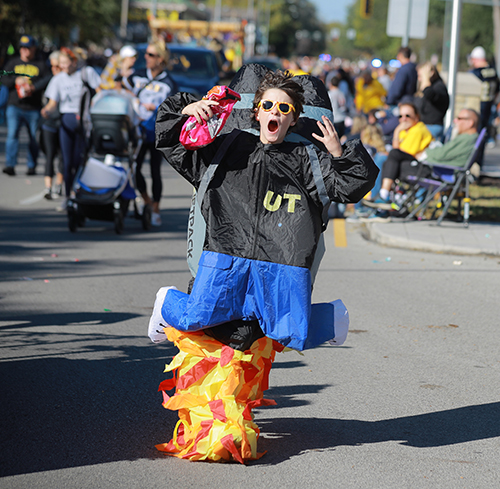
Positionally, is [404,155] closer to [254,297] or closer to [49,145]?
[49,145]

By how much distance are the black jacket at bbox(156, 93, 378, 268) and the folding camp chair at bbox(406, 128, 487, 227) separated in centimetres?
721

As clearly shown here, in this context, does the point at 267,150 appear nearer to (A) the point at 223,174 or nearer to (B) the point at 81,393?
(A) the point at 223,174

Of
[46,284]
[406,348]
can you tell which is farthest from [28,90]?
[406,348]

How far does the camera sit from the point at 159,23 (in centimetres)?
4059

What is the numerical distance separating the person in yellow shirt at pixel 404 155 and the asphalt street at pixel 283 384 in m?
2.54

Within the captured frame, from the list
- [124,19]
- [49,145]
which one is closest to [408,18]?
[49,145]

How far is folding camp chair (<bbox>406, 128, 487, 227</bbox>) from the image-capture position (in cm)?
1055

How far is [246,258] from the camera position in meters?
3.64

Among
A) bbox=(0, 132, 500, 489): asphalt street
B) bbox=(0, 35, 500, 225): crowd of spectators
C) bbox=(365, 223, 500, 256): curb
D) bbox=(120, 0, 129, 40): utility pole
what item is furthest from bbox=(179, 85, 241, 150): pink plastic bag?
bbox=(120, 0, 129, 40): utility pole

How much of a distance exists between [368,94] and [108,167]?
8.77 metres

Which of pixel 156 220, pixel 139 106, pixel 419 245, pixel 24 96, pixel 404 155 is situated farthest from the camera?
pixel 24 96

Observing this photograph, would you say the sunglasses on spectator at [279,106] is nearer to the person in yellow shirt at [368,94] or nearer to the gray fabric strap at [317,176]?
the gray fabric strap at [317,176]

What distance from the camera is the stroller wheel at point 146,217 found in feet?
33.0

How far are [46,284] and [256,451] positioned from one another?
159 inches
